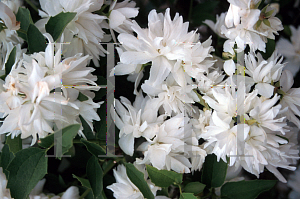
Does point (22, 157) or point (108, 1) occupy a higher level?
point (108, 1)

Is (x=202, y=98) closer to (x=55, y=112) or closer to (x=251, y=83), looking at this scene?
(x=251, y=83)

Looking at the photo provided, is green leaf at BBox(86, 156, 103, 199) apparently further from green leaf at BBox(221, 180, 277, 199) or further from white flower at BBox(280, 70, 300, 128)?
white flower at BBox(280, 70, 300, 128)

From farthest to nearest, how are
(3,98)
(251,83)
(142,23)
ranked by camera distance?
(142,23) → (251,83) → (3,98)

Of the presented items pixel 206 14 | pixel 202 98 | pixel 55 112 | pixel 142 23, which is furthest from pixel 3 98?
pixel 206 14

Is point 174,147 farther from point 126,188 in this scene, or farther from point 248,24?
point 248,24

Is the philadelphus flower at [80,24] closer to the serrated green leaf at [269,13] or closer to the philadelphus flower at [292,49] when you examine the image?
the serrated green leaf at [269,13]

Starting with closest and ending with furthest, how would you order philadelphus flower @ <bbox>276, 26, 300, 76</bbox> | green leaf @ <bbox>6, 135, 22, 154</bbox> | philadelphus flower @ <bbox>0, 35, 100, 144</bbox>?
philadelphus flower @ <bbox>0, 35, 100, 144</bbox>, green leaf @ <bbox>6, 135, 22, 154</bbox>, philadelphus flower @ <bbox>276, 26, 300, 76</bbox>

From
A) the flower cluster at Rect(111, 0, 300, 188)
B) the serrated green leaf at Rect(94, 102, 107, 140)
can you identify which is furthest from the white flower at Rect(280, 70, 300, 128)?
the serrated green leaf at Rect(94, 102, 107, 140)
